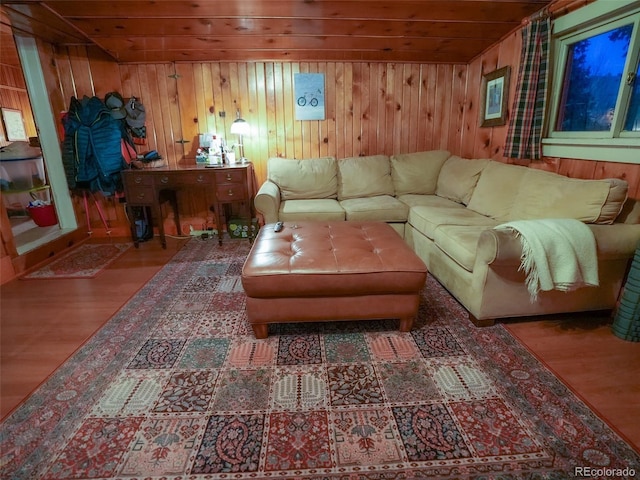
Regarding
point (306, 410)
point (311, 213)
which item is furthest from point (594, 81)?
point (306, 410)

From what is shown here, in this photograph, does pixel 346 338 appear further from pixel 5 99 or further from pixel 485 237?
pixel 5 99

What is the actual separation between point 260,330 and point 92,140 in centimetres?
267

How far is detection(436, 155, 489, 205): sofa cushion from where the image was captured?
2975 millimetres

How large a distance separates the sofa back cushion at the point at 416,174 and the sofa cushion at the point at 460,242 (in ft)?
3.75

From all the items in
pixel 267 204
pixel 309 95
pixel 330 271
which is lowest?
pixel 330 271

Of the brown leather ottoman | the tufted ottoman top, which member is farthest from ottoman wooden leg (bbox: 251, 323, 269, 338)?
the tufted ottoman top

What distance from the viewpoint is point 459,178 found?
10.2 ft

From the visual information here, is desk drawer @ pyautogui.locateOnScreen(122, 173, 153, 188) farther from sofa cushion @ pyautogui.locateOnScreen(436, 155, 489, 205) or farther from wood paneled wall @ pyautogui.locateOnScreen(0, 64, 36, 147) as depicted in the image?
sofa cushion @ pyautogui.locateOnScreen(436, 155, 489, 205)

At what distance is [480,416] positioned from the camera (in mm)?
1348

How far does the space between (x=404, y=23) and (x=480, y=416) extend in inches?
110

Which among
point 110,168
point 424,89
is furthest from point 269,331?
point 424,89

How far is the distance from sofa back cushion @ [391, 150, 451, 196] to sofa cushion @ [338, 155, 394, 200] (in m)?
0.08

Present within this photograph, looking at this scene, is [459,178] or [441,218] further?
[459,178]

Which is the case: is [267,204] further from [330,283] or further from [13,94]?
[13,94]
